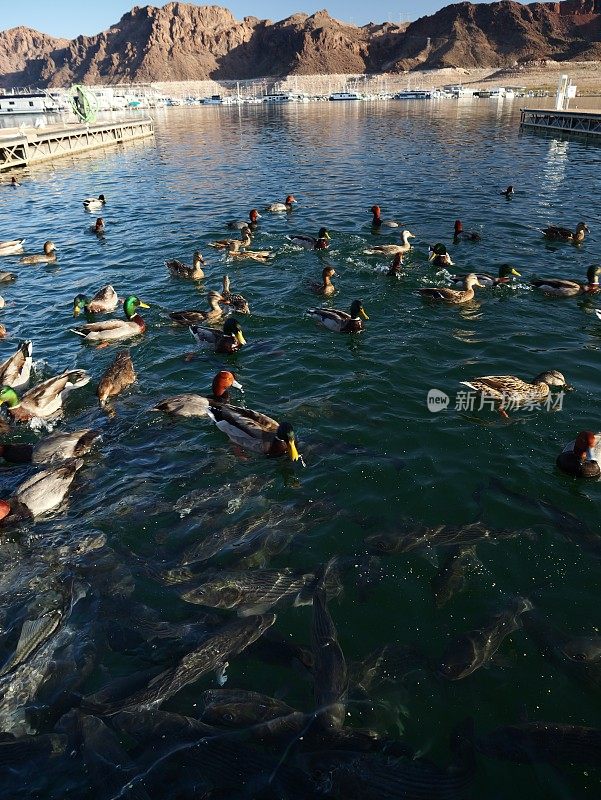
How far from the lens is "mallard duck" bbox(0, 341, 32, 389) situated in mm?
12727

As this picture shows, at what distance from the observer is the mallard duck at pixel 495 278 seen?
57.1 feet

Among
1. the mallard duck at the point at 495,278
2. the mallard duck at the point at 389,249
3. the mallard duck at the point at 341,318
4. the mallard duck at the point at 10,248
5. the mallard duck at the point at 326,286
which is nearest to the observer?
the mallard duck at the point at 341,318

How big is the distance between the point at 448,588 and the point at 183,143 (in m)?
74.7

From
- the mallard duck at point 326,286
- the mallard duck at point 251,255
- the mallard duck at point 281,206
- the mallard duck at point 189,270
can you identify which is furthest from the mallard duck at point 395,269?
the mallard duck at point 281,206

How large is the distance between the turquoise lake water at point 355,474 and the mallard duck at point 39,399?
376 millimetres

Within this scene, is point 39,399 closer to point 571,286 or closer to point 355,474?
point 355,474

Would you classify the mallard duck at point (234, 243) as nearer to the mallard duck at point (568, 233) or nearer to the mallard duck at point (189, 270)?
the mallard duck at point (189, 270)

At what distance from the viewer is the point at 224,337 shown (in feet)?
46.0

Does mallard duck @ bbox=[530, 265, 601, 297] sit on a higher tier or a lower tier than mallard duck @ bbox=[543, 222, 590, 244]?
lower

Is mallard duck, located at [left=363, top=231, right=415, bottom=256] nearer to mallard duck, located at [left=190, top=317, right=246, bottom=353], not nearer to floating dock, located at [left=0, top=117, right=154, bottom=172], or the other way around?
mallard duck, located at [left=190, top=317, right=246, bottom=353]

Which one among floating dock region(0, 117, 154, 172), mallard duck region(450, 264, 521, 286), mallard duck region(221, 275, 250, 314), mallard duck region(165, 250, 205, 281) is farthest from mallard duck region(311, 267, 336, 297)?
floating dock region(0, 117, 154, 172)

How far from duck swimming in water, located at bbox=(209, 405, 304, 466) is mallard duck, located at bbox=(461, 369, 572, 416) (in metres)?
4.33

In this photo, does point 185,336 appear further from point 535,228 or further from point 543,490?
point 535,228

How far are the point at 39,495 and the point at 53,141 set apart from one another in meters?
56.5
